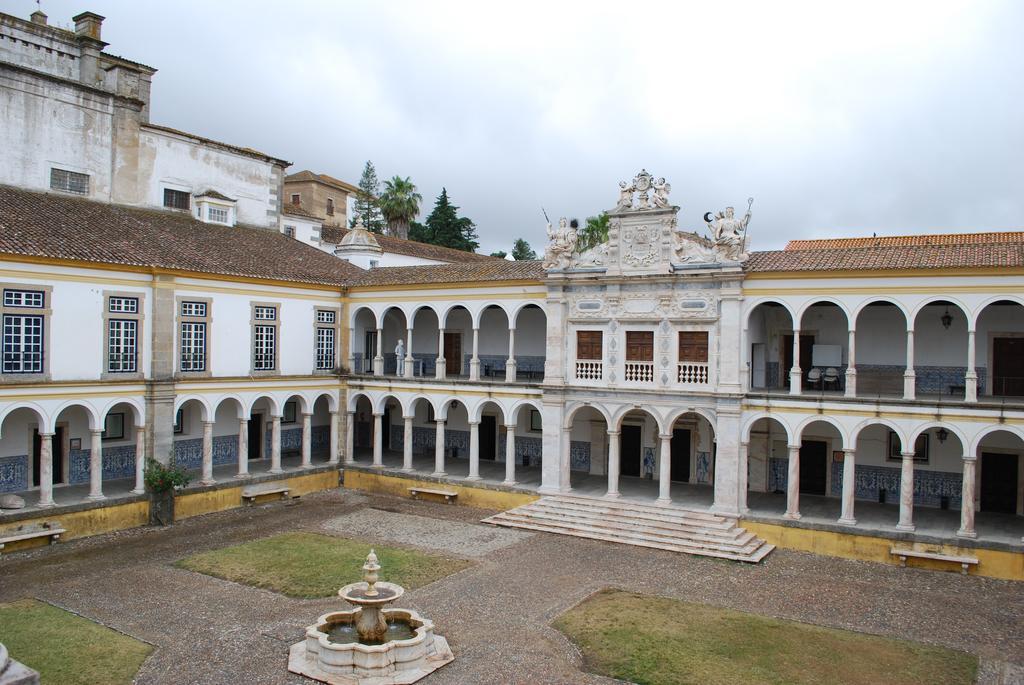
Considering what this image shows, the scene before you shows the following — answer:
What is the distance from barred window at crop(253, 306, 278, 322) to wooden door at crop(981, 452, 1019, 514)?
2072 cm

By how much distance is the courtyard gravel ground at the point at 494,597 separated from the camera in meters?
12.6

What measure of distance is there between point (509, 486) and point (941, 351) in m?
12.5

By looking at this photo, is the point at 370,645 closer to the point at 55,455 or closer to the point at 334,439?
the point at 55,455

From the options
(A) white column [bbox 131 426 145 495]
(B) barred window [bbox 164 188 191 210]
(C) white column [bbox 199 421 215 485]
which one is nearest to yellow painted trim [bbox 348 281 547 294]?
(B) barred window [bbox 164 188 191 210]

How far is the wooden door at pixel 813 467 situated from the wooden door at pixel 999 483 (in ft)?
12.8

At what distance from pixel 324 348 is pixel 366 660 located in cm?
1630

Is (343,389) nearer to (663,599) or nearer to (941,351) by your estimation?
(663,599)

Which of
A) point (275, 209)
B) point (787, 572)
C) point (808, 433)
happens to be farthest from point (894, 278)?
point (275, 209)

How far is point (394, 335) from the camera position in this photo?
99.5ft

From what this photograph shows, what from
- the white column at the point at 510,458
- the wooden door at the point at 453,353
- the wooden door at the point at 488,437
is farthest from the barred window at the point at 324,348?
the white column at the point at 510,458

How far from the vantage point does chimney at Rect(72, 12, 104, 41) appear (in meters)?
26.7

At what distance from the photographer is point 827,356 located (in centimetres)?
2228

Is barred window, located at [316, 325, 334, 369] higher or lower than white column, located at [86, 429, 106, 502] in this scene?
higher

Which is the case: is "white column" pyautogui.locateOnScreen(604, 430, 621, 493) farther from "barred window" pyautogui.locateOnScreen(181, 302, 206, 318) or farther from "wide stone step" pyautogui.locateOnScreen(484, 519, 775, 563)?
"barred window" pyautogui.locateOnScreen(181, 302, 206, 318)
